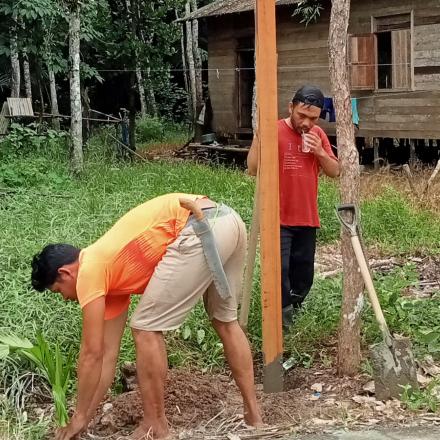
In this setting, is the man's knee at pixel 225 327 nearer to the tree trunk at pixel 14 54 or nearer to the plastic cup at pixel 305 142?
the plastic cup at pixel 305 142

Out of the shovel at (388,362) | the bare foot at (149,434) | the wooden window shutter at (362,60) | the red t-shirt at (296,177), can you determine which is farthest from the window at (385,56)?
the bare foot at (149,434)

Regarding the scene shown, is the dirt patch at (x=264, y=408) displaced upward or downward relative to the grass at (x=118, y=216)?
downward

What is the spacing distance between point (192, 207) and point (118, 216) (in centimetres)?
458

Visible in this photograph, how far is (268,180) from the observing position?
4430mm

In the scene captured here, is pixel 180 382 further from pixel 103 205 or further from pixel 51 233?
pixel 103 205

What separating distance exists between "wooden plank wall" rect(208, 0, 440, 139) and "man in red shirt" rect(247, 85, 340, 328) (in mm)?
8586

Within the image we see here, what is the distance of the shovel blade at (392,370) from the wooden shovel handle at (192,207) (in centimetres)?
132

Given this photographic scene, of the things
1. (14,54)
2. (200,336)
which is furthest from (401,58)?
(200,336)

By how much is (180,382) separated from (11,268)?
222 cm

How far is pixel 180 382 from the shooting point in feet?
15.1

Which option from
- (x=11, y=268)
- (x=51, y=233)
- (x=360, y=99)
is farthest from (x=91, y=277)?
(x=360, y=99)

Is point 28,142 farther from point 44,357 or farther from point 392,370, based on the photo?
point 392,370

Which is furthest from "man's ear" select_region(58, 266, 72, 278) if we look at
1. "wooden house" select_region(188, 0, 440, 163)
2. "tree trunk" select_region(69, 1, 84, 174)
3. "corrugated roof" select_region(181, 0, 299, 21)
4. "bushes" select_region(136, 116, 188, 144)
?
"bushes" select_region(136, 116, 188, 144)

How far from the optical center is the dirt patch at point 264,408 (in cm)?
404
